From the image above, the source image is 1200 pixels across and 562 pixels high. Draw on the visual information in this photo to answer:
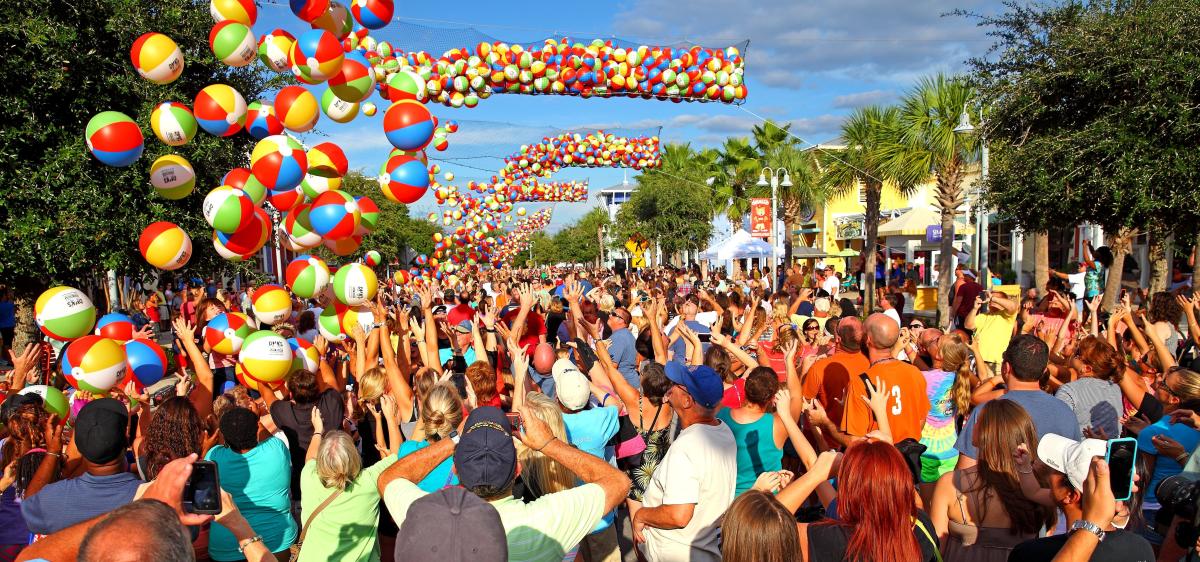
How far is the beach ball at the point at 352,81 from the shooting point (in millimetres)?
7176

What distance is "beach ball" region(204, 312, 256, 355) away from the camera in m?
6.60

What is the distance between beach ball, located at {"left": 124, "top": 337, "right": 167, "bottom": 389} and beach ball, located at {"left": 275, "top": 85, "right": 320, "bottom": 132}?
2.12 metres

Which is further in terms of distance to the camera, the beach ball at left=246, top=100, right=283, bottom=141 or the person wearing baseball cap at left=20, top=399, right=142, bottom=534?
the beach ball at left=246, top=100, right=283, bottom=141

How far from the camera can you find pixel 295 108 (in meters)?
6.79

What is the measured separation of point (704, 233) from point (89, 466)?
3288 centimetres

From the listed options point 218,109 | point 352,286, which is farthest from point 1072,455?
point 218,109

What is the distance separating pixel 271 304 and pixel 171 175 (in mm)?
1297

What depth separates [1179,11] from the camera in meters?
9.25

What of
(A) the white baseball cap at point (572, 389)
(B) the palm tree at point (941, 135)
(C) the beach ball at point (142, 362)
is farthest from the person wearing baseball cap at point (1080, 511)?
(B) the palm tree at point (941, 135)

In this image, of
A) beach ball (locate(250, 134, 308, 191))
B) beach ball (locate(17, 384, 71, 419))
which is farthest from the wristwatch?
beach ball (locate(250, 134, 308, 191))

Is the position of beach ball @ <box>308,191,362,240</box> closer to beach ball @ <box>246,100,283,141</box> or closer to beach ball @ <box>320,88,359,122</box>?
beach ball @ <box>246,100,283,141</box>

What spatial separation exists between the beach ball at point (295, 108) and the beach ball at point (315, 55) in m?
0.15

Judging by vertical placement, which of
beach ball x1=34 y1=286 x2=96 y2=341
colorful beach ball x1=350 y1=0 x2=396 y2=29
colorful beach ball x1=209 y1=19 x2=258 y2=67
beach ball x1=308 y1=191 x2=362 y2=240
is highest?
A: colorful beach ball x1=350 y1=0 x2=396 y2=29

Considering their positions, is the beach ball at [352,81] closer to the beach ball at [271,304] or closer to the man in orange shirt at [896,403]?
the beach ball at [271,304]
